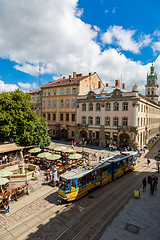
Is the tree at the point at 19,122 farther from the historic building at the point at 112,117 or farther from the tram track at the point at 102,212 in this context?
the tram track at the point at 102,212

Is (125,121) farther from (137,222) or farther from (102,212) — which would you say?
(137,222)

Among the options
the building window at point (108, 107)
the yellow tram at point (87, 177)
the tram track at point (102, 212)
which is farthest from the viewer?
the building window at point (108, 107)

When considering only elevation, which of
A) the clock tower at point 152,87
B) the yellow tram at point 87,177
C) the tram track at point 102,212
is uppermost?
the clock tower at point 152,87

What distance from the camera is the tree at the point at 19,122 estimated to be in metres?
25.1

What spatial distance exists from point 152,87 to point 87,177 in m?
90.7

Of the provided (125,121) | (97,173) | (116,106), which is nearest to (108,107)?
(116,106)

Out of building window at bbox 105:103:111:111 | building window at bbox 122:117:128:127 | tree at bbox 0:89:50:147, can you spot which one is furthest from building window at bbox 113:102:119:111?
tree at bbox 0:89:50:147

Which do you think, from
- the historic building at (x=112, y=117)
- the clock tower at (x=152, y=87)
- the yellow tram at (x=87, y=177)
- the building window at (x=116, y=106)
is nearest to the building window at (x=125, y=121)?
the historic building at (x=112, y=117)

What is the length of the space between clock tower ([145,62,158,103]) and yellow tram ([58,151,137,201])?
81.4 meters

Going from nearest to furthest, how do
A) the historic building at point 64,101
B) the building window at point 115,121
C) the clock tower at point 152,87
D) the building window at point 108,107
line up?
the building window at point 115,121
the building window at point 108,107
the historic building at point 64,101
the clock tower at point 152,87

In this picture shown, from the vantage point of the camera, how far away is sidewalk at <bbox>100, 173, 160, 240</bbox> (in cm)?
988

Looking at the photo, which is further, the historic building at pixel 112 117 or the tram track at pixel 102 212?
the historic building at pixel 112 117

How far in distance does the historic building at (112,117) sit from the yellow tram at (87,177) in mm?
15971

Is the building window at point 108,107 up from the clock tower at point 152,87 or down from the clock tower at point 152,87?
down
